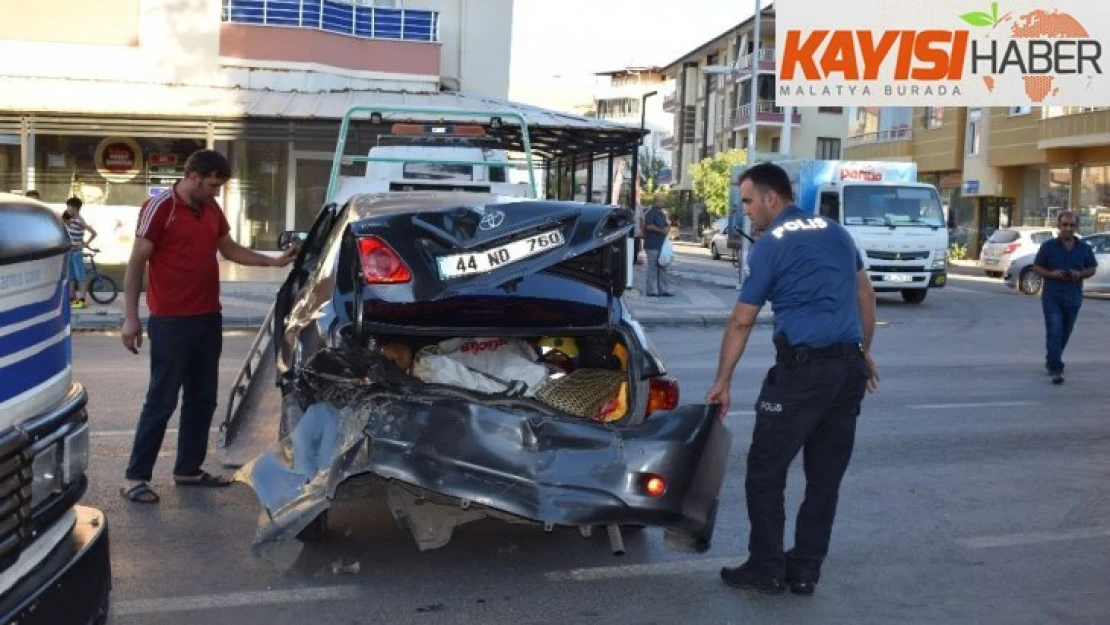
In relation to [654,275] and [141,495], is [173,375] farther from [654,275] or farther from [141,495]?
[654,275]

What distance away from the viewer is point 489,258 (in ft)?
17.1

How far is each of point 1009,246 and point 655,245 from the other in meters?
15.7

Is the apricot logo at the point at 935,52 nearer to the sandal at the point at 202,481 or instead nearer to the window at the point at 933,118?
the sandal at the point at 202,481

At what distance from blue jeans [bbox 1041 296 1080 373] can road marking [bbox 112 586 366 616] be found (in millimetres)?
8919

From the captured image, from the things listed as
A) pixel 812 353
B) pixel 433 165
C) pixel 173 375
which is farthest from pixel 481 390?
pixel 433 165

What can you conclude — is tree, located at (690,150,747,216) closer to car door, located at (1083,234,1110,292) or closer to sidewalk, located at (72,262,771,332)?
car door, located at (1083,234,1110,292)

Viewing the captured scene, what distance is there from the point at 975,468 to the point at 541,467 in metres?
4.32

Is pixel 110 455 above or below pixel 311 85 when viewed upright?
below

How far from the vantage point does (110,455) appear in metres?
7.64

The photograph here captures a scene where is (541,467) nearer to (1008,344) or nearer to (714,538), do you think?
(714,538)

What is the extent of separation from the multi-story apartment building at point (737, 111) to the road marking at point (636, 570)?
56.7m

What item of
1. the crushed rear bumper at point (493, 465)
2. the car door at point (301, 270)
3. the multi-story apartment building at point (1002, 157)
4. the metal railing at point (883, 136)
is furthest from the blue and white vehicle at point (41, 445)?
the metal railing at point (883, 136)

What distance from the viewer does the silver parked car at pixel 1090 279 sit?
25.6 meters

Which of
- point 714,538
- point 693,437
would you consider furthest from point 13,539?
point 714,538
